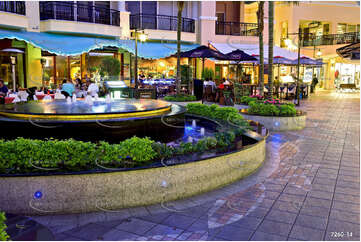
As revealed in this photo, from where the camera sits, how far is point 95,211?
15.4ft

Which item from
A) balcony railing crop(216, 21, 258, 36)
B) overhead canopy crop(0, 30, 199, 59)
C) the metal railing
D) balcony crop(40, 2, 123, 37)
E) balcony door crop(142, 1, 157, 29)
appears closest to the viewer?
overhead canopy crop(0, 30, 199, 59)

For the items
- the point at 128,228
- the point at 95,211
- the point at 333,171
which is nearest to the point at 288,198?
the point at 333,171

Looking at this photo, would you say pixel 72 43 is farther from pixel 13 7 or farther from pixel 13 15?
pixel 13 7

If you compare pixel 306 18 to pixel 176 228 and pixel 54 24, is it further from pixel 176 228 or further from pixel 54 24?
pixel 176 228

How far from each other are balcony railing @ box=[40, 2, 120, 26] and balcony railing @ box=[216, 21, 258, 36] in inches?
340

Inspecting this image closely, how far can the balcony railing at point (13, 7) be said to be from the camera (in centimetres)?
1584

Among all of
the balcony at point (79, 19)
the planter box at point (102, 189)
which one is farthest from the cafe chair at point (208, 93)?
the planter box at point (102, 189)

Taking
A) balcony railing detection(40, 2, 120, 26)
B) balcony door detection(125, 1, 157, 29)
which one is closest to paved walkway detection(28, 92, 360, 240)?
balcony railing detection(40, 2, 120, 26)

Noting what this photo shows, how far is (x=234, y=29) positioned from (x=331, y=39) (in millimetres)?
12180

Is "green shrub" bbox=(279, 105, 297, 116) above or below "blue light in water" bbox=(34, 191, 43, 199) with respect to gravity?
above

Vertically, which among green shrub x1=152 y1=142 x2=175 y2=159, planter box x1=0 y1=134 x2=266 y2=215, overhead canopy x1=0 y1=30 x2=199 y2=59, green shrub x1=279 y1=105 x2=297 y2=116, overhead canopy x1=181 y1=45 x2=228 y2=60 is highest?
overhead canopy x1=0 y1=30 x2=199 y2=59

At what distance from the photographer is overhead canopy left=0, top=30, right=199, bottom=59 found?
15344mm

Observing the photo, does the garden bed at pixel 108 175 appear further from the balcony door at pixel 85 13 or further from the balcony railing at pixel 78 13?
the balcony door at pixel 85 13

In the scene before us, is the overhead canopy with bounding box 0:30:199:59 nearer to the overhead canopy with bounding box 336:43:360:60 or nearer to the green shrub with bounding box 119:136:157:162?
the overhead canopy with bounding box 336:43:360:60
